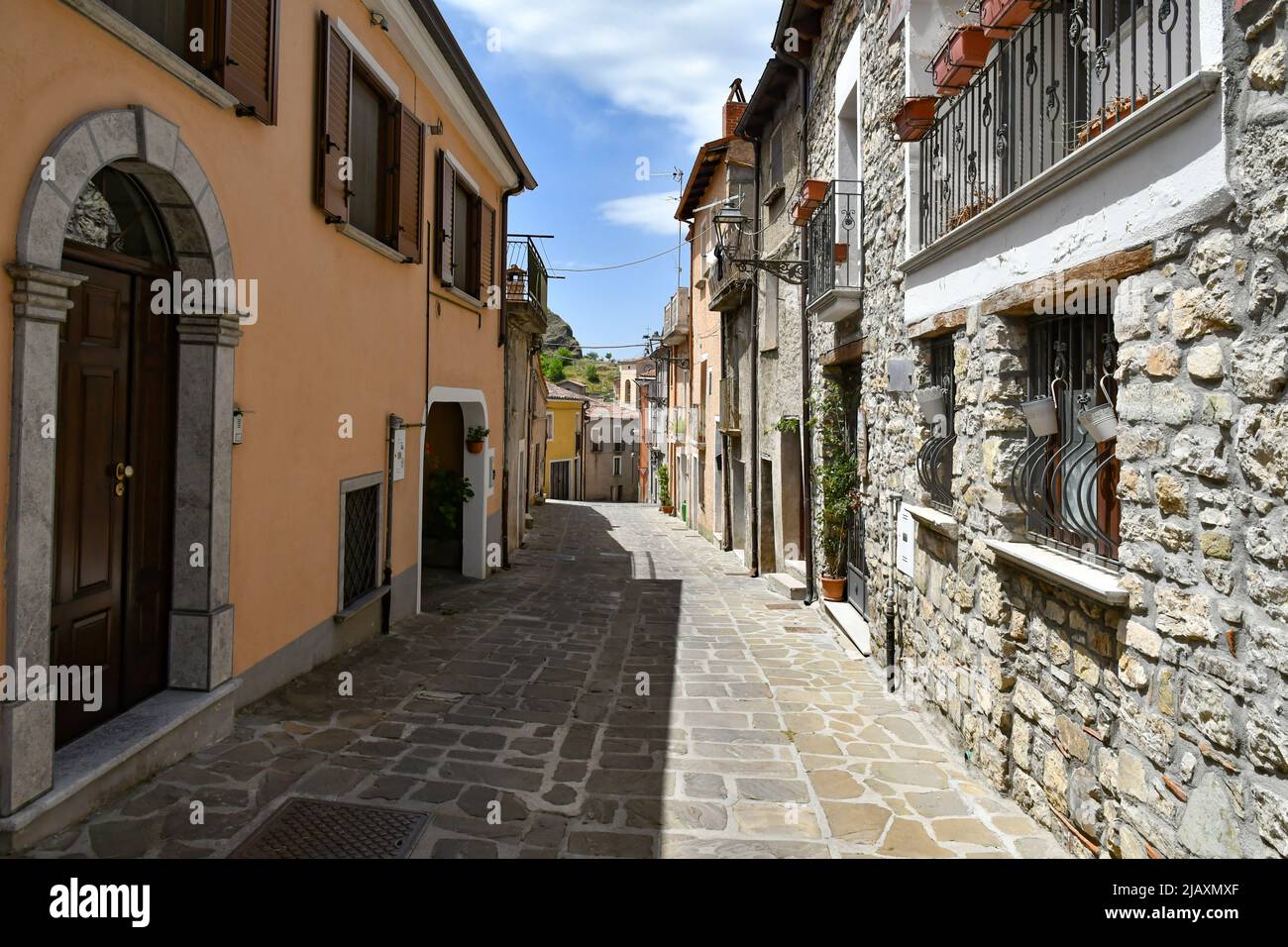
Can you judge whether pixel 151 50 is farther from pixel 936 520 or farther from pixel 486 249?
pixel 486 249

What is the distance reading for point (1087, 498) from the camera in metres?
3.56

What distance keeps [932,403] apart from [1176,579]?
292 centimetres

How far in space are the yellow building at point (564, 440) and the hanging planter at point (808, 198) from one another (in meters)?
32.0

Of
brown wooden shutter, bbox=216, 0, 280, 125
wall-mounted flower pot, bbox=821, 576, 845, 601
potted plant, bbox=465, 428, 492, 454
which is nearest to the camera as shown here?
brown wooden shutter, bbox=216, 0, 280, 125

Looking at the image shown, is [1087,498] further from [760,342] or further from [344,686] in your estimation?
[760,342]

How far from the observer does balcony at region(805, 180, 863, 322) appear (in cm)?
786

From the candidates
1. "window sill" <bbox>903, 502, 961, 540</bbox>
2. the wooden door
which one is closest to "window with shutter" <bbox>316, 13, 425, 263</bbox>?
the wooden door

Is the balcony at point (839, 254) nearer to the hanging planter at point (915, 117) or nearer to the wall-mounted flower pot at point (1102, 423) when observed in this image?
the hanging planter at point (915, 117)

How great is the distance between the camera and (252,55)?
15.7 feet

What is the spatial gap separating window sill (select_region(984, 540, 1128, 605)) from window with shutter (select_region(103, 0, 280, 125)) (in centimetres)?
497

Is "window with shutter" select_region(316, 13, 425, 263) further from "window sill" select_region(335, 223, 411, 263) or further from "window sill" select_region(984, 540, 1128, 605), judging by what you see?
"window sill" select_region(984, 540, 1128, 605)

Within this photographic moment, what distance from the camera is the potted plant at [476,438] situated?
11.3m
